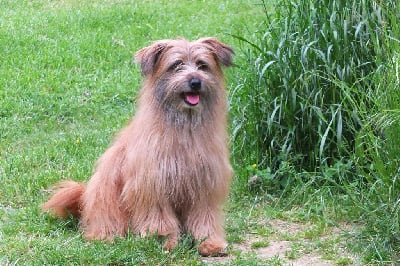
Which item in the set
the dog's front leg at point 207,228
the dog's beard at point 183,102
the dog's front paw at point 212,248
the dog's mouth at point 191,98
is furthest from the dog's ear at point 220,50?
the dog's front paw at point 212,248

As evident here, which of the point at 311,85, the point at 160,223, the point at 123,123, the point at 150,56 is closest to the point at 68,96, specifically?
the point at 123,123

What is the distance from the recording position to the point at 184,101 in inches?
218

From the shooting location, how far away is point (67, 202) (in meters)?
6.25

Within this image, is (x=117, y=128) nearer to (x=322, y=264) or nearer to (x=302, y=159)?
(x=302, y=159)

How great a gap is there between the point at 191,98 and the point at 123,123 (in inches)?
143

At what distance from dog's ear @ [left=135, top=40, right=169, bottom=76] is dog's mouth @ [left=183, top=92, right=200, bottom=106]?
306 mm

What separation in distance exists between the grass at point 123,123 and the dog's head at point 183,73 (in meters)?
0.94

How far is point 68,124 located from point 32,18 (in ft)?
13.2

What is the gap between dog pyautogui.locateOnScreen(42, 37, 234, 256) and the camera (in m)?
5.57

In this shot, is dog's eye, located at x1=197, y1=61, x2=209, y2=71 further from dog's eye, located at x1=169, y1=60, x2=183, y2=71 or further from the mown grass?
the mown grass

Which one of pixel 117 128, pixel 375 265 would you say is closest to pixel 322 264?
pixel 375 265

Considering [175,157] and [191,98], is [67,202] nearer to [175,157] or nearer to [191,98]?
[175,157]

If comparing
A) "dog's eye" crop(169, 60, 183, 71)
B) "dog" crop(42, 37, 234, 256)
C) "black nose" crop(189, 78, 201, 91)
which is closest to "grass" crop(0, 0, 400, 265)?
"dog" crop(42, 37, 234, 256)

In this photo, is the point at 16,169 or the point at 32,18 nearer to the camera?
the point at 16,169
